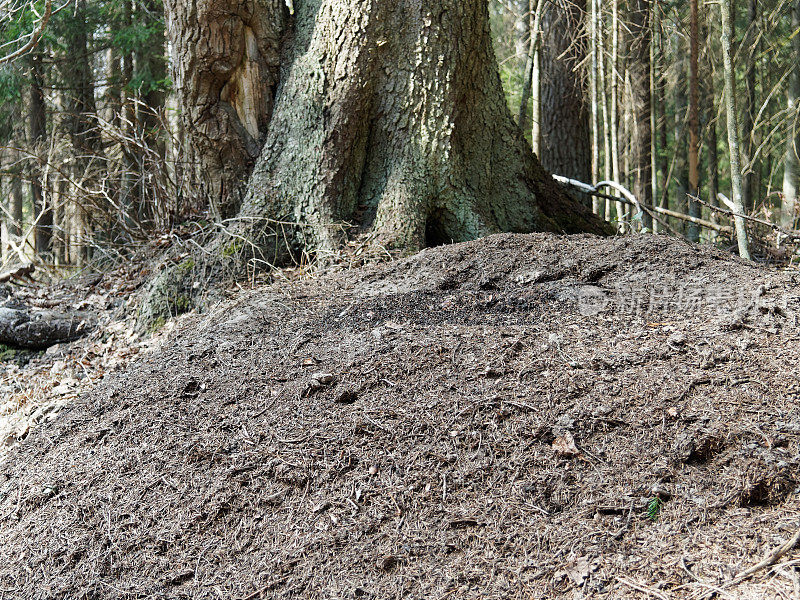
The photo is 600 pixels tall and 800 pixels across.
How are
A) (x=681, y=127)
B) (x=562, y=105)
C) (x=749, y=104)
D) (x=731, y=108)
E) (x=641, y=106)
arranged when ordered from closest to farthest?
(x=731, y=108), (x=562, y=105), (x=641, y=106), (x=749, y=104), (x=681, y=127)

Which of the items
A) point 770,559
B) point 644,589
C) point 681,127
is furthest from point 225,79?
point 681,127

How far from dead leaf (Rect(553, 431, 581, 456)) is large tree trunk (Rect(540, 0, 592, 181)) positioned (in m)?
6.00

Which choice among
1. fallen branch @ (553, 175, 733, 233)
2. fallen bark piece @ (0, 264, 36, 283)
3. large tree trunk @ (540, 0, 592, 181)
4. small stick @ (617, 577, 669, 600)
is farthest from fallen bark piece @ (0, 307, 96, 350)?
large tree trunk @ (540, 0, 592, 181)

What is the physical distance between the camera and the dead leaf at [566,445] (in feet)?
7.86

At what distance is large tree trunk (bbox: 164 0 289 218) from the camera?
15.1ft

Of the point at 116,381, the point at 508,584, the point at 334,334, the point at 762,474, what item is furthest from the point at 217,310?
the point at 762,474

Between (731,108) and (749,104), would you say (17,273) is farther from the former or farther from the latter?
(749,104)

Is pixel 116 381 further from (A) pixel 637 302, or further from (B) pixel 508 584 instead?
(A) pixel 637 302

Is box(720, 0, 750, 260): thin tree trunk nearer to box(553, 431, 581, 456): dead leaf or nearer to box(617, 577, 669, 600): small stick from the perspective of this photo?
box(553, 431, 581, 456): dead leaf

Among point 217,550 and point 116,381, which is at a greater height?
point 116,381

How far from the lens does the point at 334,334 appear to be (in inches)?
128

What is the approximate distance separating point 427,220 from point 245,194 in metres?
1.30

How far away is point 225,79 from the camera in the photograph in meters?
4.75

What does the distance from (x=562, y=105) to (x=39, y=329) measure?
6.14 meters
